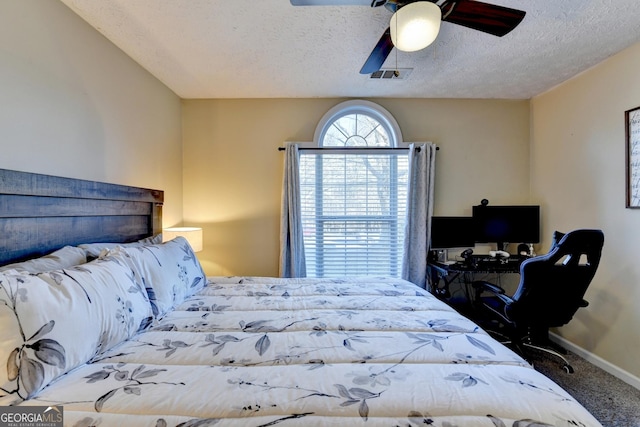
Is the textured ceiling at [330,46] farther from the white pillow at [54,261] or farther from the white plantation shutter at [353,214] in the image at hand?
the white pillow at [54,261]

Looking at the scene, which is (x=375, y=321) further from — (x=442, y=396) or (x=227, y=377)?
(x=227, y=377)

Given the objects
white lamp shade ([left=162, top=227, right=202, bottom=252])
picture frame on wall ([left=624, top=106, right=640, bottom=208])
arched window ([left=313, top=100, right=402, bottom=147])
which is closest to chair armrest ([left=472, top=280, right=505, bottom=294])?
picture frame on wall ([left=624, top=106, right=640, bottom=208])

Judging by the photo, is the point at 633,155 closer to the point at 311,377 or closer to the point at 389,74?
the point at 389,74

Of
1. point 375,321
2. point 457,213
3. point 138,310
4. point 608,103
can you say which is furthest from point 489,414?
point 608,103

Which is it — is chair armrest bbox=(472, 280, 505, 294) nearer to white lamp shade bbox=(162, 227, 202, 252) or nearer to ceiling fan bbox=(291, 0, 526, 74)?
ceiling fan bbox=(291, 0, 526, 74)

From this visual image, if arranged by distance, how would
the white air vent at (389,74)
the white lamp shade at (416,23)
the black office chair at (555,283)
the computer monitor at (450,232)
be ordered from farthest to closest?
the computer monitor at (450,232), the white air vent at (389,74), the black office chair at (555,283), the white lamp shade at (416,23)

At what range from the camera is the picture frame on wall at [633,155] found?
2.09 metres

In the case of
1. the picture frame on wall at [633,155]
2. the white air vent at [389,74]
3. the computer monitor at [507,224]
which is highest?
the white air vent at [389,74]

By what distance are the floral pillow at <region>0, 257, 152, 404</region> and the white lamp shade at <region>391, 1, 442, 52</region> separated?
6.16 feet

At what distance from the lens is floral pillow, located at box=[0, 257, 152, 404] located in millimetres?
838

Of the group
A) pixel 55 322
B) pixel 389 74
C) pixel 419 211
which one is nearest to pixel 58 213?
pixel 55 322

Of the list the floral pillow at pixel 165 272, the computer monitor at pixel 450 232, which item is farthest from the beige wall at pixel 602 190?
the floral pillow at pixel 165 272

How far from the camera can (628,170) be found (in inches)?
85.2

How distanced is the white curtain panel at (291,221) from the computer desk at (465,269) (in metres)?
1.40
